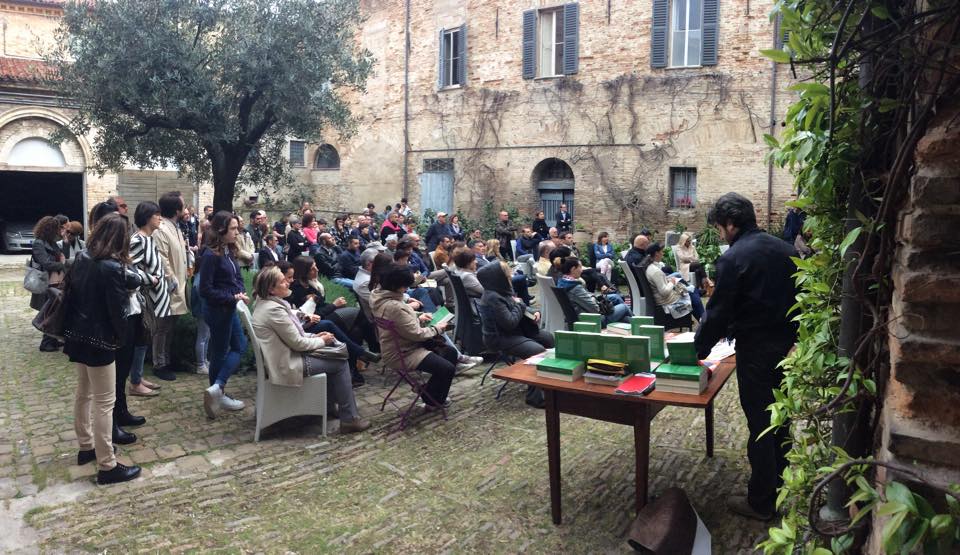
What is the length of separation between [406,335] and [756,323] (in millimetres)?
2931

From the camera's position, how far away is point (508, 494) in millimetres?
4562

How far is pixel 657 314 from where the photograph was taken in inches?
343

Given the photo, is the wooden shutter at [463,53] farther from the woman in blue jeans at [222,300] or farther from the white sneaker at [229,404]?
the white sneaker at [229,404]

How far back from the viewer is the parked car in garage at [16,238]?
20.9m

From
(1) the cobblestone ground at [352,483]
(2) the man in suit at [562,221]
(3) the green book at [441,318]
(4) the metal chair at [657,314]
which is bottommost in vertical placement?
(1) the cobblestone ground at [352,483]

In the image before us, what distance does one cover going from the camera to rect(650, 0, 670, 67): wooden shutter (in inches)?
664

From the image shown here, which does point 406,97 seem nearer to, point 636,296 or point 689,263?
point 689,263

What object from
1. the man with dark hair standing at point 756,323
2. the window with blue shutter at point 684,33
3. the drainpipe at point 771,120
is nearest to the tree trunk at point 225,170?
the man with dark hair standing at point 756,323

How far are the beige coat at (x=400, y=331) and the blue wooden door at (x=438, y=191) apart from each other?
15.0m

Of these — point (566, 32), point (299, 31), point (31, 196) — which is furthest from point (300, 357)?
point (31, 196)

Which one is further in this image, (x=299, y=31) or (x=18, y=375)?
(x=299, y=31)

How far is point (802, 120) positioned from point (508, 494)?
3.12m

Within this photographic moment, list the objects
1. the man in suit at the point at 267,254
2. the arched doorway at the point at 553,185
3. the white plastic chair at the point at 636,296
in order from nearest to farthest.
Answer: the white plastic chair at the point at 636,296
the man in suit at the point at 267,254
the arched doorway at the point at 553,185

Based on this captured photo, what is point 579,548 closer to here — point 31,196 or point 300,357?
point 300,357
